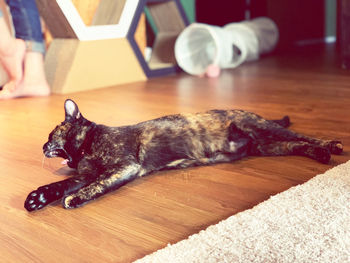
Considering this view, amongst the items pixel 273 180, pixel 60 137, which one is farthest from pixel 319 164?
pixel 60 137

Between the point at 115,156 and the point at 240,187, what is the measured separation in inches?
15.1

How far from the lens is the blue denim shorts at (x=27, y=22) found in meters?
2.99

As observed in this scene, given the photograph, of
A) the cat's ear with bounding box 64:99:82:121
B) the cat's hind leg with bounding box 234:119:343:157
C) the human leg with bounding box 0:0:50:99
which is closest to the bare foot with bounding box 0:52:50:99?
the human leg with bounding box 0:0:50:99

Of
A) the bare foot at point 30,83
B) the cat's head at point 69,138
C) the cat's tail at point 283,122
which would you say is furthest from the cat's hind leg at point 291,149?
the bare foot at point 30,83

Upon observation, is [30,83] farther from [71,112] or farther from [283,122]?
[283,122]

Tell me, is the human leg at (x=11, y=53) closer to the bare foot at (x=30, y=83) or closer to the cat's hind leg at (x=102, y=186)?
the bare foot at (x=30, y=83)

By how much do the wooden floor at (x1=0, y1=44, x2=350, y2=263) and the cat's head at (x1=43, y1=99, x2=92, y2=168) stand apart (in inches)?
4.8

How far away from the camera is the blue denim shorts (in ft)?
9.80

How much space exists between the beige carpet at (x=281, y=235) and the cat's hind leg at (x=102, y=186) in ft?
1.26

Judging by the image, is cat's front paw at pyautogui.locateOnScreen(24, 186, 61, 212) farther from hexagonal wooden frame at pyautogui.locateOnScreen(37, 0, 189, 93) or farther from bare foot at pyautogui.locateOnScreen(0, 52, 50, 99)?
hexagonal wooden frame at pyautogui.locateOnScreen(37, 0, 189, 93)

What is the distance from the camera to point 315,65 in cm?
402

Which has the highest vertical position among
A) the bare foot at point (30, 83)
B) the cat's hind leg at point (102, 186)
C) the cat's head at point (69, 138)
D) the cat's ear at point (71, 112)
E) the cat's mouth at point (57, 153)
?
the cat's ear at point (71, 112)

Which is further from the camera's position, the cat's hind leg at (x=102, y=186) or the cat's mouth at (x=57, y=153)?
the cat's mouth at (x=57, y=153)

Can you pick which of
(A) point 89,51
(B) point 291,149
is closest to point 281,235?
(B) point 291,149
